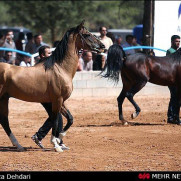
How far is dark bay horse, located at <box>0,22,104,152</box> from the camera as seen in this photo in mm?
9953

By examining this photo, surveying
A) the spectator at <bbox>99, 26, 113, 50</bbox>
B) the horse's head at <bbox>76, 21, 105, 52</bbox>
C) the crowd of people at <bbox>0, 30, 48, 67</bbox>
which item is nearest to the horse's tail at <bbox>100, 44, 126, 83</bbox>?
the horse's head at <bbox>76, 21, 105, 52</bbox>

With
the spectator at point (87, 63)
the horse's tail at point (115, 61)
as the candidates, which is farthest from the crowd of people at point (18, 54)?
the horse's tail at point (115, 61)

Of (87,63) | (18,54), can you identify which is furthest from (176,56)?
(18,54)

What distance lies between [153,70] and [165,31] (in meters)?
5.85

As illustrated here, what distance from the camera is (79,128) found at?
1298cm

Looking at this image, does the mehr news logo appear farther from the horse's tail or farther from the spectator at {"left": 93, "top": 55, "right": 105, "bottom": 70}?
the spectator at {"left": 93, "top": 55, "right": 105, "bottom": 70}

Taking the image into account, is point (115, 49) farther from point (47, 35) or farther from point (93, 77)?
point (47, 35)

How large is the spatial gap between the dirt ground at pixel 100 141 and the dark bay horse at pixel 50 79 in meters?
0.74

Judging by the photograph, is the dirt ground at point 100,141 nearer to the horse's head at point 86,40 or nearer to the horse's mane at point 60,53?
the horse's mane at point 60,53

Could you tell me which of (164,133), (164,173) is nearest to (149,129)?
(164,133)

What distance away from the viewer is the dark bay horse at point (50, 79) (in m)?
9.95

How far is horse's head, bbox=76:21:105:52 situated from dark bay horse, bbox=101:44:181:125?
3255 millimetres

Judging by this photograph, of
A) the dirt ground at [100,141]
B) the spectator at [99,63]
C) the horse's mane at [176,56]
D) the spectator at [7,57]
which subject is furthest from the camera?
the spectator at [99,63]

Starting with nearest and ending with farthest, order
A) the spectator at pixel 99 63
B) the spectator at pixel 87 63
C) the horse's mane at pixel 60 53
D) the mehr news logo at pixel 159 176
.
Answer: the mehr news logo at pixel 159 176 → the horse's mane at pixel 60 53 → the spectator at pixel 87 63 → the spectator at pixel 99 63
